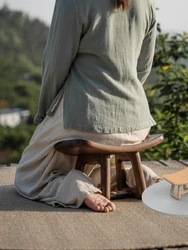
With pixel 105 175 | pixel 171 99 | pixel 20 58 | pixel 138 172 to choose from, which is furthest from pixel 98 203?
pixel 20 58

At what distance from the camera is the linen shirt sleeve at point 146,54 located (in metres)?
2.98

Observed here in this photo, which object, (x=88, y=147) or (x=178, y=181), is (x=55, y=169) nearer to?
(x=88, y=147)

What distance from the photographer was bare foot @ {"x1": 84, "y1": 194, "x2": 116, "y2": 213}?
2666 millimetres

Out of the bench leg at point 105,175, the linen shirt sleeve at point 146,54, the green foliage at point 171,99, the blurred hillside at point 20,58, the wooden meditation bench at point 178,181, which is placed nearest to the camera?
the wooden meditation bench at point 178,181

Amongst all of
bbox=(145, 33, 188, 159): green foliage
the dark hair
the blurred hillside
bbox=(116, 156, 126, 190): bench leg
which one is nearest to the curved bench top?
bbox=(116, 156, 126, 190): bench leg

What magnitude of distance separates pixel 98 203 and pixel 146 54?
0.83 m

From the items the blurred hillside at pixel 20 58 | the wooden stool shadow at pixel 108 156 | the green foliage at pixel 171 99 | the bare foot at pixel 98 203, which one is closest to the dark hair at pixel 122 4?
the wooden stool shadow at pixel 108 156

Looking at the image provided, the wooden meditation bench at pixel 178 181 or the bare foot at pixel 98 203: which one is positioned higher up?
the wooden meditation bench at pixel 178 181

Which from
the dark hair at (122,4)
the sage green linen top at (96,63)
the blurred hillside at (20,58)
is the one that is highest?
the dark hair at (122,4)

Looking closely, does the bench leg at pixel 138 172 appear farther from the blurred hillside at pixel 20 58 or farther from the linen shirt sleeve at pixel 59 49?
the blurred hillside at pixel 20 58

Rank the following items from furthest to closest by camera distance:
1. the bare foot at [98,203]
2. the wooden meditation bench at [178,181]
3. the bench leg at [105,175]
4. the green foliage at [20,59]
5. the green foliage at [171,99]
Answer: the green foliage at [20,59], the green foliage at [171,99], the bench leg at [105,175], the bare foot at [98,203], the wooden meditation bench at [178,181]

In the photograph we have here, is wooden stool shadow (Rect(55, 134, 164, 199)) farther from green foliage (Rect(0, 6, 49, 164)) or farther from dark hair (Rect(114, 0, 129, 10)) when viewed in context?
green foliage (Rect(0, 6, 49, 164))

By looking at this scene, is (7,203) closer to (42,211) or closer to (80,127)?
(42,211)

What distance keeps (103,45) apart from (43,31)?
3247cm
